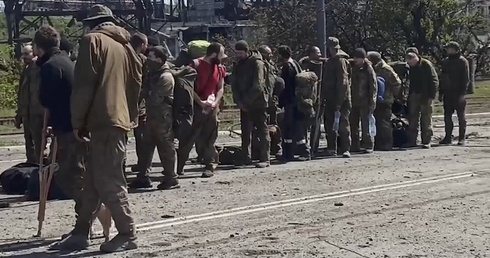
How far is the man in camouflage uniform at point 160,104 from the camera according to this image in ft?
37.4

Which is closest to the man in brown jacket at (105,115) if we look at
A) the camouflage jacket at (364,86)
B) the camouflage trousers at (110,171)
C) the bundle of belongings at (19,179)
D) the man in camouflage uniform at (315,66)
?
the camouflage trousers at (110,171)

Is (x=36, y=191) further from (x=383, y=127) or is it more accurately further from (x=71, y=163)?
(x=383, y=127)

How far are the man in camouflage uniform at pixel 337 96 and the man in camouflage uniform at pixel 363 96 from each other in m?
0.24

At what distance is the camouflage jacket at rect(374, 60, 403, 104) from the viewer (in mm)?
16609

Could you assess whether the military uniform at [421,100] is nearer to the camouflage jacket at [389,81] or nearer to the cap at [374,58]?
the camouflage jacket at [389,81]

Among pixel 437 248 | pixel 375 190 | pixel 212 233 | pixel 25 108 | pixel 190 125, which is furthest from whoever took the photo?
pixel 25 108

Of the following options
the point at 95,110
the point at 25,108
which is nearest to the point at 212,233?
the point at 95,110

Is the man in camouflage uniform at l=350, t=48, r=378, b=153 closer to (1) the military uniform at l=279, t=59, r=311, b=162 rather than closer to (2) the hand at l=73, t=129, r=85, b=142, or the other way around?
(1) the military uniform at l=279, t=59, r=311, b=162

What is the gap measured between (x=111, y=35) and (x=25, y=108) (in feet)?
20.1

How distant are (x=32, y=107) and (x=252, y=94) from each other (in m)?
3.26

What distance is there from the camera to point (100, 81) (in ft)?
24.1

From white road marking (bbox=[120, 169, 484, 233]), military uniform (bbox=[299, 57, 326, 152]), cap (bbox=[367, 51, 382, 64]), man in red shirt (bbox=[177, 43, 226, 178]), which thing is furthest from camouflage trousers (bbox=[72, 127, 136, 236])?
cap (bbox=[367, 51, 382, 64])

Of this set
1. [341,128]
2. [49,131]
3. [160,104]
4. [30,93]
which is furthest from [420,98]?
[49,131]

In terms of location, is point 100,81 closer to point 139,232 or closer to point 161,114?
point 139,232
